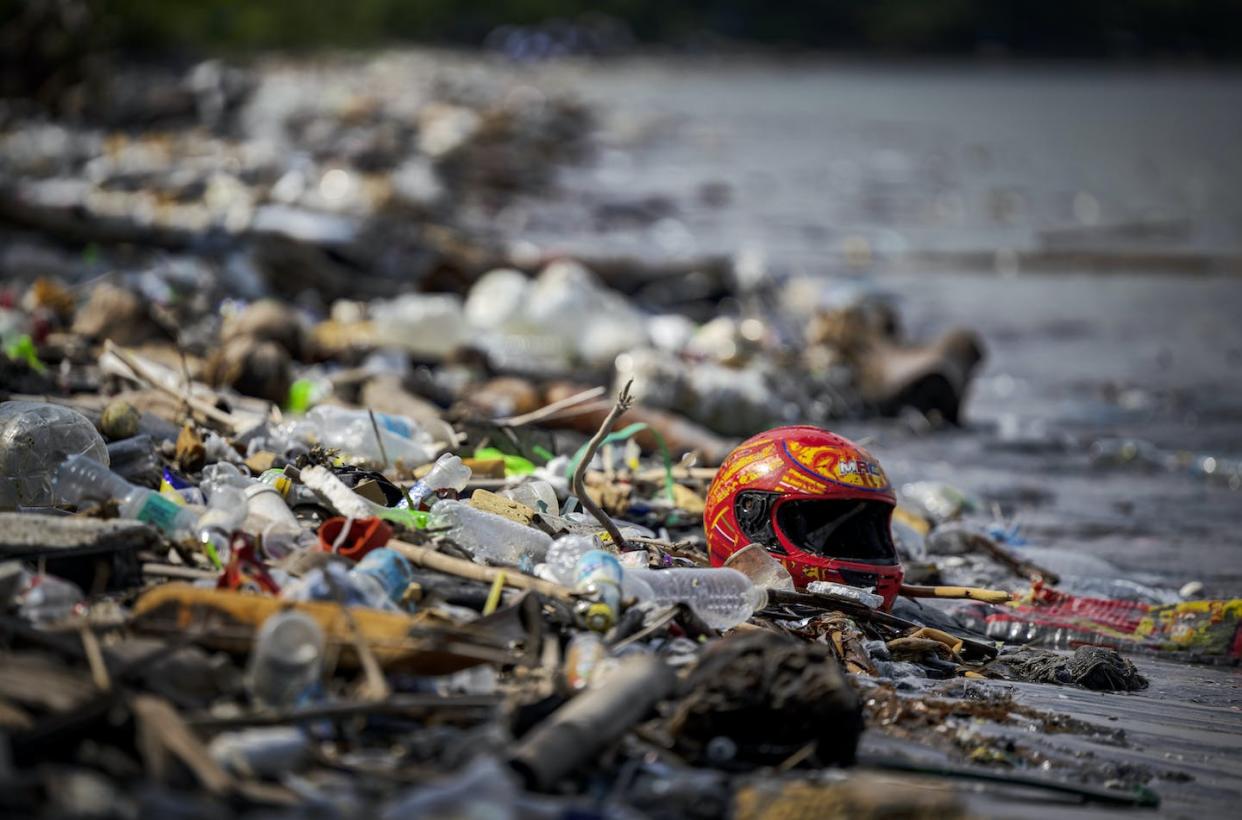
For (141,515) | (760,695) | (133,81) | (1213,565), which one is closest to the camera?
(760,695)

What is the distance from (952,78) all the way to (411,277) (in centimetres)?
9855

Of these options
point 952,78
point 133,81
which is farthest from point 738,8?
point 133,81

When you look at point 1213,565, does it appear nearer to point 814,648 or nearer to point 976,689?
point 976,689

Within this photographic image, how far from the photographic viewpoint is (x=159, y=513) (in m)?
3.98

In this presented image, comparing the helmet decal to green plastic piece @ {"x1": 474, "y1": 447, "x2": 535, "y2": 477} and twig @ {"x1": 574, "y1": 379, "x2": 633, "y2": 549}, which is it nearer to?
twig @ {"x1": 574, "y1": 379, "x2": 633, "y2": 549}

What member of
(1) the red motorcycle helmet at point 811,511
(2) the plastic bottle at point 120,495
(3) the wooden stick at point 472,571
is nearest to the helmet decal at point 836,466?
(1) the red motorcycle helmet at point 811,511

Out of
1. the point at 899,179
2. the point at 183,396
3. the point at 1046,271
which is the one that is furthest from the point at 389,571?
the point at 899,179

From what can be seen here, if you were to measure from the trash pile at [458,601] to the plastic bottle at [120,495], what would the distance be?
0.01 m

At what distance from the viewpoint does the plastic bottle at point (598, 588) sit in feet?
12.0

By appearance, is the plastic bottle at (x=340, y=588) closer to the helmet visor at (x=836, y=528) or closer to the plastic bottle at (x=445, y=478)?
the plastic bottle at (x=445, y=478)

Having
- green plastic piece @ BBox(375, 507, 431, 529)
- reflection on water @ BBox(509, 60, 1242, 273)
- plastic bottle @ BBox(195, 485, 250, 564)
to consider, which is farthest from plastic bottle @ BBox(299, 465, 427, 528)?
Result: reflection on water @ BBox(509, 60, 1242, 273)

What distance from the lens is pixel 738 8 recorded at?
12988 centimetres

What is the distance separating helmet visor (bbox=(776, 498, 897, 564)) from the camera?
4.59 meters

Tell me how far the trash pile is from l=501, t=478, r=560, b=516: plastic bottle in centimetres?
1
